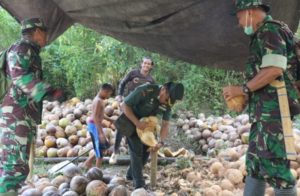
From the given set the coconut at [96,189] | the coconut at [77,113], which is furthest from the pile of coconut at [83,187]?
the coconut at [77,113]

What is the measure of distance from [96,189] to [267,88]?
234cm

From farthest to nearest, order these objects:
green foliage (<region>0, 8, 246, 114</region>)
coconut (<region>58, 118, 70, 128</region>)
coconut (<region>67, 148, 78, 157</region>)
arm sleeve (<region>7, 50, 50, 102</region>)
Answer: green foliage (<region>0, 8, 246, 114</region>)
coconut (<region>58, 118, 70, 128</region>)
coconut (<region>67, 148, 78, 157</region>)
arm sleeve (<region>7, 50, 50, 102</region>)

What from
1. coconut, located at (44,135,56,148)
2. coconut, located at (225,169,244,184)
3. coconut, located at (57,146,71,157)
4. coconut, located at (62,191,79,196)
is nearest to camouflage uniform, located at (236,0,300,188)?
coconut, located at (225,169,244,184)

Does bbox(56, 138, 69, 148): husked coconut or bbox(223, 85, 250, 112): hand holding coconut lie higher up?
bbox(223, 85, 250, 112): hand holding coconut

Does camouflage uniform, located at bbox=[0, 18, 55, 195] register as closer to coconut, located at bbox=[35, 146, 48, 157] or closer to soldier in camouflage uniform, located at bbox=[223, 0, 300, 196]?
soldier in camouflage uniform, located at bbox=[223, 0, 300, 196]

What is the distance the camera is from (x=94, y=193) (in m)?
4.34

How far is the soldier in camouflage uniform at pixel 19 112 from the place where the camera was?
11.4 ft

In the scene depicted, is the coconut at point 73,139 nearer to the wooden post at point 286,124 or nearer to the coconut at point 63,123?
the coconut at point 63,123

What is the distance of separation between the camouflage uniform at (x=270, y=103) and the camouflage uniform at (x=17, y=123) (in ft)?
6.03

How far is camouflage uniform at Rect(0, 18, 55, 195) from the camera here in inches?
138

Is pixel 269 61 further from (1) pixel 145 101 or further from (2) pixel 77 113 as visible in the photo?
(2) pixel 77 113

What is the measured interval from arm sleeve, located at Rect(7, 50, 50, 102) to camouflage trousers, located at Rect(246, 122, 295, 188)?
1.74 meters

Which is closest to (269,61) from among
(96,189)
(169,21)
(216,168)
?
(169,21)

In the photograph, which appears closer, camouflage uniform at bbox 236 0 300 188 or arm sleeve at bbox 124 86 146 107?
camouflage uniform at bbox 236 0 300 188
